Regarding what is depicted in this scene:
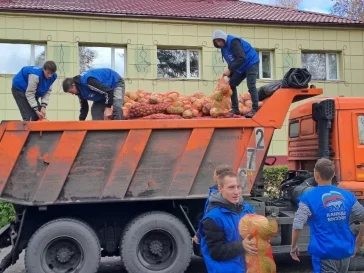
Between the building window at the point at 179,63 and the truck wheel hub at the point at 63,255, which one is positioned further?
the building window at the point at 179,63

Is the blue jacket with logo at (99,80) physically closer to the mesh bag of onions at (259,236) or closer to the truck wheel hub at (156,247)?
the truck wheel hub at (156,247)

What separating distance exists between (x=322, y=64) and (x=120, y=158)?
1247 centimetres

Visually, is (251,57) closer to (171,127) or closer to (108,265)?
(171,127)

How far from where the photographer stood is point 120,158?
6711mm

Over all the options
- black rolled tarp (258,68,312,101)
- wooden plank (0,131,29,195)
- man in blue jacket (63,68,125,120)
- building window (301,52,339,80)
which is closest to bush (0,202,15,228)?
man in blue jacket (63,68,125,120)

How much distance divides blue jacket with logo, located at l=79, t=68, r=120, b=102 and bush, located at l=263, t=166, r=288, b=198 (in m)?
2.95

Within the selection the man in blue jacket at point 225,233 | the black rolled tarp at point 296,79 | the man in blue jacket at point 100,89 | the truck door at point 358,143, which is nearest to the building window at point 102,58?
the man in blue jacket at point 100,89

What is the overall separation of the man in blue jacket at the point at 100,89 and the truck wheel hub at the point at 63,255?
193 cm

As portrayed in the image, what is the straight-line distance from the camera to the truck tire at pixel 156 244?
6711mm

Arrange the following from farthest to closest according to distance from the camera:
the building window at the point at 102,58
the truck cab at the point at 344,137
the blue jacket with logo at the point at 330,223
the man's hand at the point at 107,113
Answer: the building window at the point at 102,58, the man's hand at the point at 107,113, the truck cab at the point at 344,137, the blue jacket with logo at the point at 330,223

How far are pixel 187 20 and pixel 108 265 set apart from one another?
9.90 m

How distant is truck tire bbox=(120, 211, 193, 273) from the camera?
6.71m

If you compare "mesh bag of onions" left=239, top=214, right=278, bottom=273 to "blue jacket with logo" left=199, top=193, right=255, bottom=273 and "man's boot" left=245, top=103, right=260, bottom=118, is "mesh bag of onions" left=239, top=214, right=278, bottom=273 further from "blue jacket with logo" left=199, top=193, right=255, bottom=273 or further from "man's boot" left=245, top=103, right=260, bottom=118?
"man's boot" left=245, top=103, right=260, bottom=118

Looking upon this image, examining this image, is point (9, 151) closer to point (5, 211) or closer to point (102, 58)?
point (5, 211)
